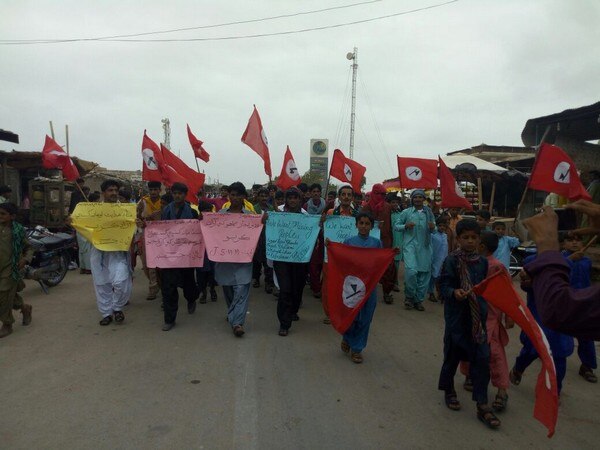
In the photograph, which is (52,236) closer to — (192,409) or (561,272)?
(192,409)

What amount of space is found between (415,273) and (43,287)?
644cm

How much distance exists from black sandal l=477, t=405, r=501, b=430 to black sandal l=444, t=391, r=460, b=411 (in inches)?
7.3

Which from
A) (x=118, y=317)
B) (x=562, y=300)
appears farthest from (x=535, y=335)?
(x=118, y=317)

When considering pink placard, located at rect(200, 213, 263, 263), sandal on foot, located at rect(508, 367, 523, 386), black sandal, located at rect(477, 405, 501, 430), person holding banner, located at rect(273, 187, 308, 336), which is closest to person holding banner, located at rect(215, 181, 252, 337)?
pink placard, located at rect(200, 213, 263, 263)

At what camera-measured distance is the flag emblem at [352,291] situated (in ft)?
14.6


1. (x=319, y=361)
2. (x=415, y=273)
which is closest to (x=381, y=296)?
(x=415, y=273)

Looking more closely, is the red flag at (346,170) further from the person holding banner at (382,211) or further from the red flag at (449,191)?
the red flag at (449,191)

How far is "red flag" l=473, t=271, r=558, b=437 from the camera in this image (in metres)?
1.91

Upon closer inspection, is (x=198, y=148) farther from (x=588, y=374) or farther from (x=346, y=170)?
(x=588, y=374)

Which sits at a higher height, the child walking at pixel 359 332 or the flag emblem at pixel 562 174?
the flag emblem at pixel 562 174

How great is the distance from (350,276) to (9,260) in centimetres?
407

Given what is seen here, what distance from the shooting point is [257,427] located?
9.95ft

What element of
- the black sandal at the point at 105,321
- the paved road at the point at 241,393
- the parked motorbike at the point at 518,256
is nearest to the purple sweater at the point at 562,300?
the paved road at the point at 241,393

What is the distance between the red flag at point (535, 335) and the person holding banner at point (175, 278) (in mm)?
3750
